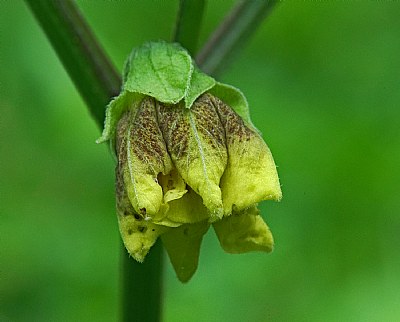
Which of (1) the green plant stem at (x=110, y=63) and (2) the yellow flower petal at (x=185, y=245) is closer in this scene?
(2) the yellow flower petal at (x=185, y=245)

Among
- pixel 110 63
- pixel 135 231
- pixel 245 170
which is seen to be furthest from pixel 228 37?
pixel 135 231

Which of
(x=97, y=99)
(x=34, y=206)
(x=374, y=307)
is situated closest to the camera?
(x=97, y=99)

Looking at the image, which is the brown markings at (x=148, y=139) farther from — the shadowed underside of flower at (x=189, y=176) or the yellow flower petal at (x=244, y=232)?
the yellow flower petal at (x=244, y=232)

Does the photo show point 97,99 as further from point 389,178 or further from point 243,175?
point 389,178

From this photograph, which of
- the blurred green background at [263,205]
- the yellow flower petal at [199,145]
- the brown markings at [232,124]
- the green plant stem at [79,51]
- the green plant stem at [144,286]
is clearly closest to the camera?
the yellow flower petal at [199,145]

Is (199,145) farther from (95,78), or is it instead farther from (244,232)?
(95,78)

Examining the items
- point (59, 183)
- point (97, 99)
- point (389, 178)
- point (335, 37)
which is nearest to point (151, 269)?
point (97, 99)

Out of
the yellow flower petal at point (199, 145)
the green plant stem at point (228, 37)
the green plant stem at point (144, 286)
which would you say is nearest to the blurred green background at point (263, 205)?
the green plant stem at point (144, 286)
